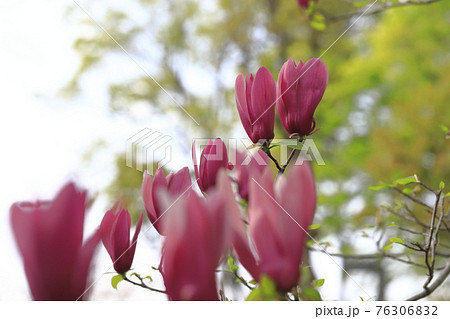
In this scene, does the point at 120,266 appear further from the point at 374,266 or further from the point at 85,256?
the point at 374,266

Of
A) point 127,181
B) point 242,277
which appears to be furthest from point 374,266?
point 242,277

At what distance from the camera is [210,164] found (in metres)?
0.37

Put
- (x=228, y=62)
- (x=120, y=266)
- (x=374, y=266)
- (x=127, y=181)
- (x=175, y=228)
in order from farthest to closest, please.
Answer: (x=374, y=266) → (x=228, y=62) → (x=127, y=181) → (x=120, y=266) → (x=175, y=228)

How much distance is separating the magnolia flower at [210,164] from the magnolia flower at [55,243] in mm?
188

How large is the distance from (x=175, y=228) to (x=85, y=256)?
50 mm

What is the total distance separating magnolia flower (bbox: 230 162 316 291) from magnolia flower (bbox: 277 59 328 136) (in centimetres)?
17

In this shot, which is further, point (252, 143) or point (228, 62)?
point (228, 62)

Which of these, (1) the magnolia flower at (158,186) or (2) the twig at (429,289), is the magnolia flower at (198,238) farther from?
(2) the twig at (429,289)

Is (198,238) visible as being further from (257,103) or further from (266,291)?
(257,103)

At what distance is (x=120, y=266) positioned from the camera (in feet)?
1.11

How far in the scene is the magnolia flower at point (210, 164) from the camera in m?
0.37

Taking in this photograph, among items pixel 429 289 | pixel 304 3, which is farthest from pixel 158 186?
pixel 304 3

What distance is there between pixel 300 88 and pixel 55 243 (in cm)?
24

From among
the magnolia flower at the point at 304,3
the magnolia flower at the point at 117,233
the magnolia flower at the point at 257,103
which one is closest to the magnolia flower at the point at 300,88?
the magnolia flower at the point at 257,103
